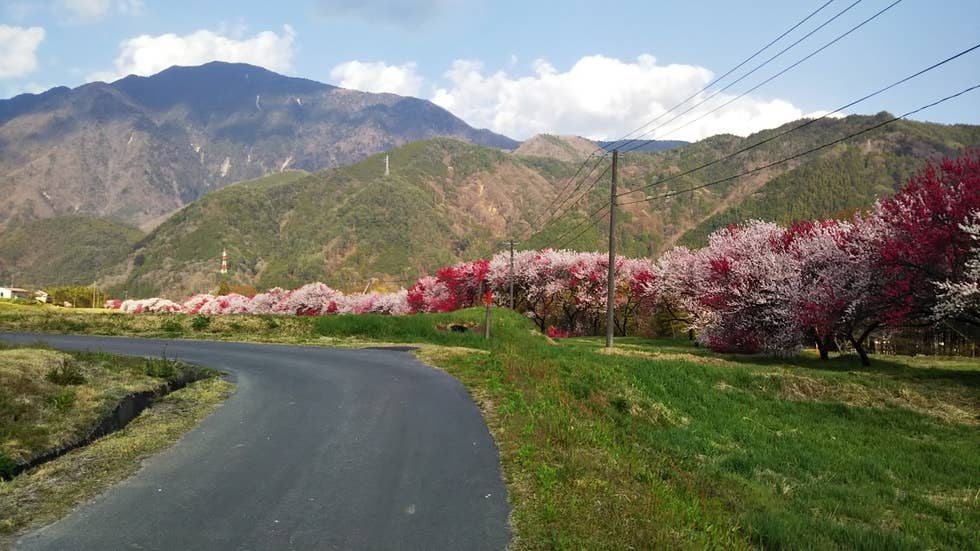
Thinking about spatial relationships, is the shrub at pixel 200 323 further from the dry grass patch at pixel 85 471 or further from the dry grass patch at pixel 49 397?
the dry grass patch at pixel 85 471

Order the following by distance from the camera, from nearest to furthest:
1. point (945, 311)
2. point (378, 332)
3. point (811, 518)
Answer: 1. point (811, 518)
2. point (945, 311)
3. point (378, 332)

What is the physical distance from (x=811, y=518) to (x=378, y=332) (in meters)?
27.3

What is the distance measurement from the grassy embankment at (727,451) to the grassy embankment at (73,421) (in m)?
5.54

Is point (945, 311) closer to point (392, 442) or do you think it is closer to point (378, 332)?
point (392, 442)

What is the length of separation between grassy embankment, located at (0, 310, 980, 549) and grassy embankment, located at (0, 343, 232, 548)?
5.54 meters

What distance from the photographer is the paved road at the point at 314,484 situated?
673 centimetres

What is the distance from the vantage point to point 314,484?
8.45 m

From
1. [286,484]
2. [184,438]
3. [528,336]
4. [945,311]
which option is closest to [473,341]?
[528,336]

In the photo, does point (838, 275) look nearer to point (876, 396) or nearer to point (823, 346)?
point (823, 346)

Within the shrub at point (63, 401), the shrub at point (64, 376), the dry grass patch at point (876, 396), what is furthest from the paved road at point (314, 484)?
the dry grass patch at point (876, 396)

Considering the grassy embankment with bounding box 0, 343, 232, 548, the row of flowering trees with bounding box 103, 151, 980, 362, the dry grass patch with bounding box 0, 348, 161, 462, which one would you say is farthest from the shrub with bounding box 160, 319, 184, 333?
the row of flowering trees with bounding box 103, 151, 980, 362

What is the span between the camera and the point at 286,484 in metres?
8.43

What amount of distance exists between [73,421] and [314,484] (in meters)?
6.62

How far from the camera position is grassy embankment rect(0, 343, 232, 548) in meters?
7.89
